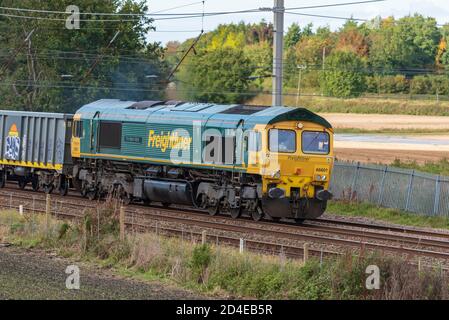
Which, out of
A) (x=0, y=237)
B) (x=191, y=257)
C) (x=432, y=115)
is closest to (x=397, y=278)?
(x=191, y=257)

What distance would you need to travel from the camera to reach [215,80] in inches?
2349

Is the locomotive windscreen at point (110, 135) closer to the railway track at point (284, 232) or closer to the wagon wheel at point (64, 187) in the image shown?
the railway track at point (284, 232)

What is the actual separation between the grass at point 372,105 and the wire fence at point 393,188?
43.7 m

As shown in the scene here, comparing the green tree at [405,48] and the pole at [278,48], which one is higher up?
the green tree at [405,48]

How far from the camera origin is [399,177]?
32.3 m

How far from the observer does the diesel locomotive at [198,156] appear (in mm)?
26000

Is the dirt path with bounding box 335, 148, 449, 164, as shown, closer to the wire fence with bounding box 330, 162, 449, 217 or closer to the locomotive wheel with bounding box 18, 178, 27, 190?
the wire fence with bounding box 330, 162, 449, 217

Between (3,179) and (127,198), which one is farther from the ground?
(3,179)

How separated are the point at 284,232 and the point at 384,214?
7582 mm

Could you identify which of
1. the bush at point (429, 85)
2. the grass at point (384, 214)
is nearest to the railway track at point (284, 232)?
the grass at point (384, 214)

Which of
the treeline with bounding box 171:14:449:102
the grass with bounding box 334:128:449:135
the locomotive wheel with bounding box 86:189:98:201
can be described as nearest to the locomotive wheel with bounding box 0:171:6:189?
the locomotive wheel with bounding box 86:189:98:201

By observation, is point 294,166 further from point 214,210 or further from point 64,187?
point 64,187

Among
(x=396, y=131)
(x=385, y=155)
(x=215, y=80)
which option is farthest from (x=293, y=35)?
(x=385, y=155)

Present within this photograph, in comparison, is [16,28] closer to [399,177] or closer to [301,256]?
[399,177]
